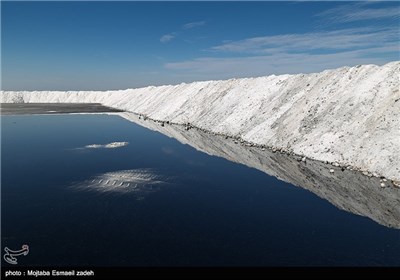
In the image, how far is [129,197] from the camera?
16656mm

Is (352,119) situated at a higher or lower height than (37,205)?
higher

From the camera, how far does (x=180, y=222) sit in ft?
44.4

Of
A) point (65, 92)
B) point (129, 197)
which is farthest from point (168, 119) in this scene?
point (65, 92)

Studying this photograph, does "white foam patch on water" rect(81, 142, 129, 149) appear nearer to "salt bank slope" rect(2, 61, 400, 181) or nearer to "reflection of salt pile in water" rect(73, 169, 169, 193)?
"reflection of salt pile in water" rect(73, 169, 169, 193)

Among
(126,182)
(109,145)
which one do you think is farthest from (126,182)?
(109,145)

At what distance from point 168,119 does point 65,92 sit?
456 ft

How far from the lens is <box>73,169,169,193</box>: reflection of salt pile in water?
59.6 feet

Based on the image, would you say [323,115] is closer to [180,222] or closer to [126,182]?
[126,182]

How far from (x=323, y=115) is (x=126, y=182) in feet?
64.3

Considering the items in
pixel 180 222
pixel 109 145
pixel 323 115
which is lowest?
pixel 180 222

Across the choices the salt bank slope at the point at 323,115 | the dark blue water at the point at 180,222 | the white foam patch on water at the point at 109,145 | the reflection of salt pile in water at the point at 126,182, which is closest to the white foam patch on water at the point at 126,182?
the reflection of salt pile in water at the point at 126,182

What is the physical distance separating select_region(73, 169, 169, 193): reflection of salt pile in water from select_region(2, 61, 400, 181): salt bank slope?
12.9 meters

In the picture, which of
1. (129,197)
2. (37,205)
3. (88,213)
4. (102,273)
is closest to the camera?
(102,273)

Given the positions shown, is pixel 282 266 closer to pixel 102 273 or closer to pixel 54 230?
pixel 102 273
